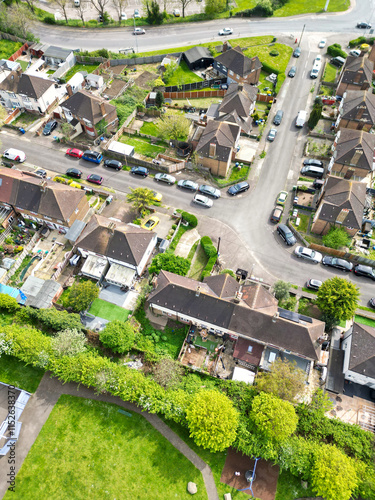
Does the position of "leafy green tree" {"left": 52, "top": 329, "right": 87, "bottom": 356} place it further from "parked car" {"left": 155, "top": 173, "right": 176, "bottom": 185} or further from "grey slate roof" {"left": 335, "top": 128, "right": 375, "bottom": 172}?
"grey slate roof" {"left": 335, "top": 128, "right": 375, "bottom": 172}

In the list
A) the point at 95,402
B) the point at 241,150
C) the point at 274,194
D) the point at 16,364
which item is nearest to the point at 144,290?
the point at 95,402

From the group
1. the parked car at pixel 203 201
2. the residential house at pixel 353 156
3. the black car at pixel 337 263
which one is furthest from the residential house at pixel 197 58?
the black car at pixel 337 263

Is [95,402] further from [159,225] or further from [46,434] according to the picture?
[159,225]

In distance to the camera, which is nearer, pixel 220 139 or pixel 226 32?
pixel 220 139

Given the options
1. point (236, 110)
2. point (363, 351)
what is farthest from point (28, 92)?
point (363, 351)

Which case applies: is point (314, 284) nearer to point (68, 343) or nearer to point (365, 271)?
point (365, 271)
